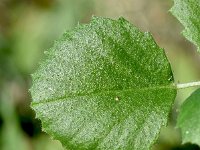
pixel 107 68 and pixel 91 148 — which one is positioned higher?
pixel 107 68

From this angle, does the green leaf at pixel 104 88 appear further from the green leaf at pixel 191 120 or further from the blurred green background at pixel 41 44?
the blurred green background at pixel 41 44

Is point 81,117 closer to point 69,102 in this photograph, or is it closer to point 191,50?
point 69,102

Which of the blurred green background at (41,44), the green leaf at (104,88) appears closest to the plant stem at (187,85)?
the green leaf at (104,88)

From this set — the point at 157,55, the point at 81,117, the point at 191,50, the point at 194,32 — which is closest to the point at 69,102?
the point at 81,117

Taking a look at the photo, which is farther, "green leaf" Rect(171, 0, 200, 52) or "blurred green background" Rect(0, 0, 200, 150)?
"blurred green background" Rect(0, 0, 200, 150)

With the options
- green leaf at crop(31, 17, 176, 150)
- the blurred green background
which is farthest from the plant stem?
the blurred green background

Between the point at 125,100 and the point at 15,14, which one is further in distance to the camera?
the point at 15,14

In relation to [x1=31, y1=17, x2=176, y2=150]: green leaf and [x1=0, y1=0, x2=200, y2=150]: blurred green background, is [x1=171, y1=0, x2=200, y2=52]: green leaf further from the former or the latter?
[x1=0, y1=0, x2=200, y2=150]: blurred green background
